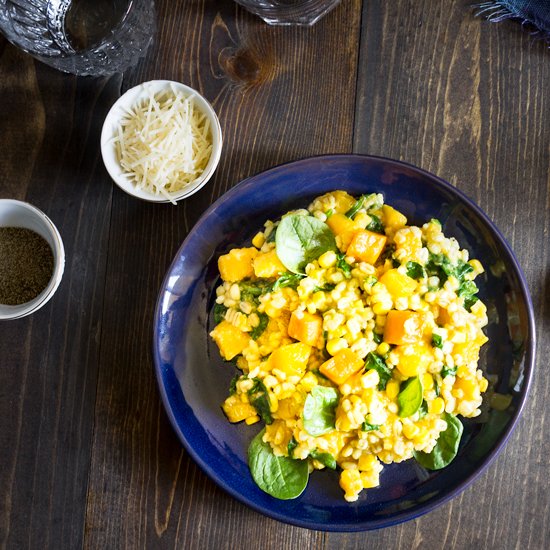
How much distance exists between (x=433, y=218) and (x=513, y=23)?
836 mm

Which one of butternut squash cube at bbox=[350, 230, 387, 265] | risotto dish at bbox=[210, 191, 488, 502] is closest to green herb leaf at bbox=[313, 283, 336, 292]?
risotto dish at bbox=[210, 191, 488, 502]

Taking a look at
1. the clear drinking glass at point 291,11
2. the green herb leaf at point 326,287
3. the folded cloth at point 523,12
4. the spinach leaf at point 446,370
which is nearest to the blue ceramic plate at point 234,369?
the spinach leaf at point 446,370

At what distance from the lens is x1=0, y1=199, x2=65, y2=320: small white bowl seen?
217cm

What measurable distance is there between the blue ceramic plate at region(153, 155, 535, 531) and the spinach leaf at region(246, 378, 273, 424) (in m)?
0.13

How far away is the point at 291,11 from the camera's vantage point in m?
2.38

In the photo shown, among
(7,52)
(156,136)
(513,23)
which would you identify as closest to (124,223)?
(156,136)

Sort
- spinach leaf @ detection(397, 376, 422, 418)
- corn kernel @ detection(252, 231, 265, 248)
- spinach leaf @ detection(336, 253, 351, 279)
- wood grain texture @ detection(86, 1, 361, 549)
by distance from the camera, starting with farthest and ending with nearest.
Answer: wood grain texture @ detection(86, 1, 361, 549) < corn kernel @ detection(252, 231, 265, 248) < spinach leaf @ detection(336, 253, 351, 279) < spinach leaf @ detection(397, 376, 422, 418)

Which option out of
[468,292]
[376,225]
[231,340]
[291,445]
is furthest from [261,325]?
[468,292]

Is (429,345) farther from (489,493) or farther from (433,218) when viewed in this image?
(489,493)

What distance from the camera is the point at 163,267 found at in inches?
91.5

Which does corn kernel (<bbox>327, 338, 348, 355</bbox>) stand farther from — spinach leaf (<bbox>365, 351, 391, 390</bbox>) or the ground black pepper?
→ the ground black pepper

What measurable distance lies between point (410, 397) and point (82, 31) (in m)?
1.69

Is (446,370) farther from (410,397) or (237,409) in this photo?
(237,409)

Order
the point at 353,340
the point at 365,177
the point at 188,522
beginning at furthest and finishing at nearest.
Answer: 1. the point at 188,522
2. the point at 365,177
3. the point at 353,340
